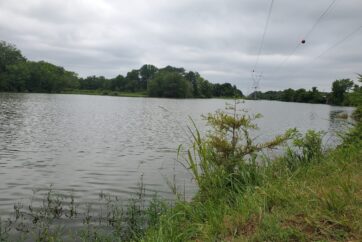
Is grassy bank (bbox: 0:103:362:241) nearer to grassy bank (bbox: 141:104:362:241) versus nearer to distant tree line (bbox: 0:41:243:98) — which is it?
grassy bank (bbox: 141:104:362:241)

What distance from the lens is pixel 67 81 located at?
160m

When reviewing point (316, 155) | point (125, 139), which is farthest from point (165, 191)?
point (125, 139)

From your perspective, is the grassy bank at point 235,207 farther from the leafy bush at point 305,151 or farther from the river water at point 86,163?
the river water at point 86,163

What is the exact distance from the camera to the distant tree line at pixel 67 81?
415 feet

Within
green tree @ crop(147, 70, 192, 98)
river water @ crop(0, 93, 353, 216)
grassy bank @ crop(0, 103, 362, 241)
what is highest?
green tree @ crop(147, 70, 192, 98)

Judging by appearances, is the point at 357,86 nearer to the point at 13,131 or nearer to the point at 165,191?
the point at 165,191

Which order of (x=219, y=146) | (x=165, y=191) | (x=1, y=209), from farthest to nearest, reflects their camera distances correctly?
(x=165, y=191)
(x=1, y=209)
(x=219, y=146)

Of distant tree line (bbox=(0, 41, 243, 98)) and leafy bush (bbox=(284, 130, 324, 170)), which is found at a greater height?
distant tree line (bbox=(0, 41, 243, 98))

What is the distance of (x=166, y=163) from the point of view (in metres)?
18.5

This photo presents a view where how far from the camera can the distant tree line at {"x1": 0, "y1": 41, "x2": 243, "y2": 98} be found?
415 feet

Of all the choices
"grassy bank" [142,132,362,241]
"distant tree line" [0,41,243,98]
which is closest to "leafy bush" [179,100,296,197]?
"grassy bank" [142,132,362,241]

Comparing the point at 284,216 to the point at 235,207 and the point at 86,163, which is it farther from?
the point at 86,163

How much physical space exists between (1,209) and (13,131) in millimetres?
18602

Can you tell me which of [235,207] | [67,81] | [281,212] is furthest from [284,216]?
[67,81]
